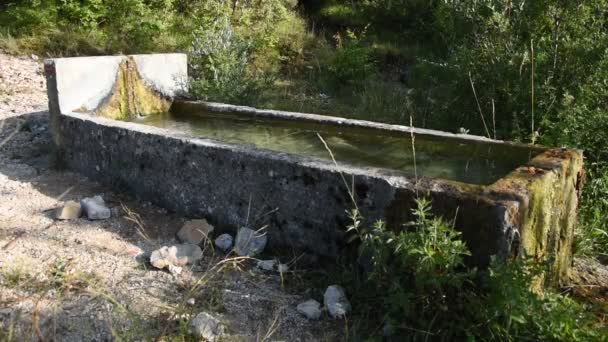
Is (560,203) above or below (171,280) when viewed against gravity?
above

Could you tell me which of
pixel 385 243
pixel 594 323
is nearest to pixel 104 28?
pixel 385 243

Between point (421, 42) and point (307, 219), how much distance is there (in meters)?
10.5

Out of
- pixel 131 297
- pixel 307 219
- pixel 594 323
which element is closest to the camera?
pixel 594 323

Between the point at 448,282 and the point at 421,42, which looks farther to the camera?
the point at 421,42

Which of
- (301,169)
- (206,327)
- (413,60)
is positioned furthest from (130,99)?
(413,60)

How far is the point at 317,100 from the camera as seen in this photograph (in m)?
8.57

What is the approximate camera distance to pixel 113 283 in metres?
3.16

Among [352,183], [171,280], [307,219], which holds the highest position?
[352,183]

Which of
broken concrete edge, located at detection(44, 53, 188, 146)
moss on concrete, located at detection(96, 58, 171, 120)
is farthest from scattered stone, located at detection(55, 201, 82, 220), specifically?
moss on concrete, located at detection(96, 58, 171, 120)

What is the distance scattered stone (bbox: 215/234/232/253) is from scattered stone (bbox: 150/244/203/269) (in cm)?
15

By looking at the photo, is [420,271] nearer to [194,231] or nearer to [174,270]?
[174,270]

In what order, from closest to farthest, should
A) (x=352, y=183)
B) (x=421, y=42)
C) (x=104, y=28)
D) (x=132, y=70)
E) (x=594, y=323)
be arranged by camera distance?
(x=594, y=323) → (x=352, y=183) → (x=132, y=70) → (x=104, y=28) → (x=421, y=42)

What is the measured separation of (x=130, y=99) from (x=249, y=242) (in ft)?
8.85

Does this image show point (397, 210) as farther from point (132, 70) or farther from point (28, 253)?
point (132, 70)
